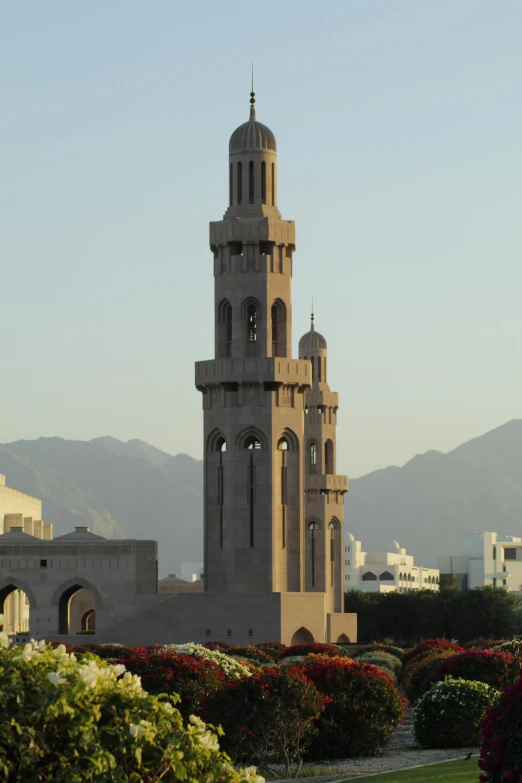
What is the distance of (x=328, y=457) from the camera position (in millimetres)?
88375

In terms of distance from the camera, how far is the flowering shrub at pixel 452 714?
1063 inches

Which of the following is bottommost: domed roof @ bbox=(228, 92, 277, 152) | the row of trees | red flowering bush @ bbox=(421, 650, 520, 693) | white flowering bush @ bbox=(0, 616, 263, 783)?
the row of trees

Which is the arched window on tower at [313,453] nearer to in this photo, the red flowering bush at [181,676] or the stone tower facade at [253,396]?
the stone tower facade at [253,396]

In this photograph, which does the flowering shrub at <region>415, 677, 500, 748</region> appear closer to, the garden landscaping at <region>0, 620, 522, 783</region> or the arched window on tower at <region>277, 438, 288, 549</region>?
the garden landscaping at <region>0, 620, 522, 783</region>

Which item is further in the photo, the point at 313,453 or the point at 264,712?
the point at 313,453

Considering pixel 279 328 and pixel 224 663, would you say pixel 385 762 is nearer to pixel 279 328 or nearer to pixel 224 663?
pixel 224 663

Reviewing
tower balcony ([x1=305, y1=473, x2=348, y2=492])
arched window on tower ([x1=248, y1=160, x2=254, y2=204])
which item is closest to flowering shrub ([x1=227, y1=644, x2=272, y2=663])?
arched window on tower ([x1=248, y1=160, x2=254, y2=204])

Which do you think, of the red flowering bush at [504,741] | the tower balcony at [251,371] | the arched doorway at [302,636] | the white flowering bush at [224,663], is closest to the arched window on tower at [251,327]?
the tower balcony at [251,371]

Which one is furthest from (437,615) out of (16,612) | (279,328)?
(279,328)

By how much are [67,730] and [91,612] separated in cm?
7303

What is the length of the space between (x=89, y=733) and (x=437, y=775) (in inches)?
468

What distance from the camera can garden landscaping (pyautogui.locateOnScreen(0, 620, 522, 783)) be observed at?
10680 millimetres

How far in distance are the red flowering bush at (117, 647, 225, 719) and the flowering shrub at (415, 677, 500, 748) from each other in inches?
156

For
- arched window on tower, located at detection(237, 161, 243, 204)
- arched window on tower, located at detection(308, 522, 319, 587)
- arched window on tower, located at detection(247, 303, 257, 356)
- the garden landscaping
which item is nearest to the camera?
the garden landscaping
